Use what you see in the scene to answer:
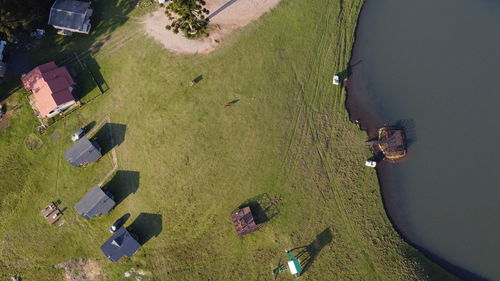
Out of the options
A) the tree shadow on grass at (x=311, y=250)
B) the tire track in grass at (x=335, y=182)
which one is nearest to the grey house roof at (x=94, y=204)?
the tree shadow on grass at (x=311, y=250)

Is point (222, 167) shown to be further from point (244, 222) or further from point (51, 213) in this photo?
point (51, 213)

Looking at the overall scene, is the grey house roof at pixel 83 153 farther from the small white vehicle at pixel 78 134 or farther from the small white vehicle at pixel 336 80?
the small white vehicle at pixel 336 80

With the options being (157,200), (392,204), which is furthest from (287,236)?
(157,200)

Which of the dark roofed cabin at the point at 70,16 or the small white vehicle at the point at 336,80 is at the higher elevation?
the dark roofed cabin at the point at 70,16

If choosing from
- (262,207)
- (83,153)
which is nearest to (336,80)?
(262,207)

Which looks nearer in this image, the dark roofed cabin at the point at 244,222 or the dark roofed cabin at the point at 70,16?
the dark roofed cabin at the point at 244,222

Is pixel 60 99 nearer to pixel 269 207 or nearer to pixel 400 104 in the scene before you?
pixel 269 207

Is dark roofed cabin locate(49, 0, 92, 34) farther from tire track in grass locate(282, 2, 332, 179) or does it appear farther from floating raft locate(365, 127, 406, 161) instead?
floating raft locate(365, 127, 406, 161)
